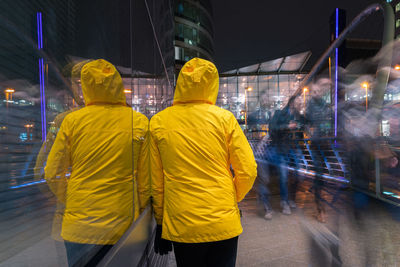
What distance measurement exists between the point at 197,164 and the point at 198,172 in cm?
5

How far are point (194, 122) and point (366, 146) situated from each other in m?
5.88

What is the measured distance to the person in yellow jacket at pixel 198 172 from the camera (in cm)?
133

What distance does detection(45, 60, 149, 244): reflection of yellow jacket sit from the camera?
0.79 meters

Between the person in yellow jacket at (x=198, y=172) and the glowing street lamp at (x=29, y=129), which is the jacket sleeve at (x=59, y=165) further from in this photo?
the person in yellow jacket at (x=198, y=172)

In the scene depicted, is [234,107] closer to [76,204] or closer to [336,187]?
[336,187]

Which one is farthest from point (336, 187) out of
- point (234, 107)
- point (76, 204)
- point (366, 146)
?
point (234, 107)

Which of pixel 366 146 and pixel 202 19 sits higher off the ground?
pixel 202 19

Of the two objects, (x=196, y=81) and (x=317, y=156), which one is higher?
(x=196, y=81)

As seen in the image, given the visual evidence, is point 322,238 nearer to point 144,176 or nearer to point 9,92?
point 144,176

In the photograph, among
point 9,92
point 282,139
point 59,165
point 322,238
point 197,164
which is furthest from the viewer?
point 282,139

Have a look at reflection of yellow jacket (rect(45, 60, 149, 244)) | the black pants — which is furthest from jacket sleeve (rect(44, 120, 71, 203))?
the black pants

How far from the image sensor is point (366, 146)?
554cm

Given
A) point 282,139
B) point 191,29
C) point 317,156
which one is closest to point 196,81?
point 282,139

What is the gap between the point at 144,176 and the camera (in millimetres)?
1538
